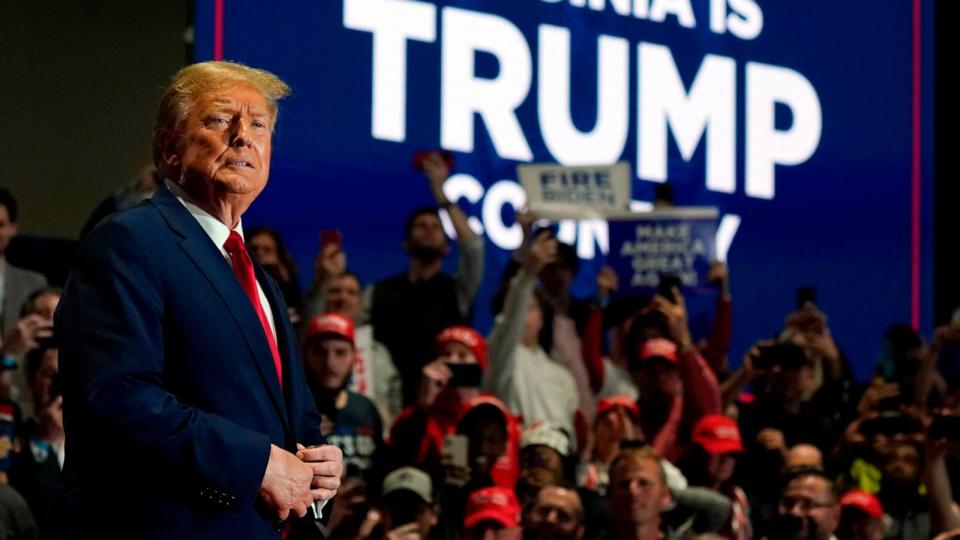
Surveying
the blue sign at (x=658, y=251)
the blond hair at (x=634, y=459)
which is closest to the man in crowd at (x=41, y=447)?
the blond hair at (x=634, y=459)

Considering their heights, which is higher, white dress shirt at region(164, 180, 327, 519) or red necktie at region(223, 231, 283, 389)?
white dress shirt at region(164, 180, 327, 519)

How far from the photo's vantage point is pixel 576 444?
19.7ft

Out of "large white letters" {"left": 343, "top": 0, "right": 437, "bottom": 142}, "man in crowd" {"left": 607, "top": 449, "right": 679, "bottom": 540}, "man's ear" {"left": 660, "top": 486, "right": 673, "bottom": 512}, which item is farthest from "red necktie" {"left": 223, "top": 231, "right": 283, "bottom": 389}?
"large white letters" {"left": 343, "top": 0, "right": 437, "bottom": 142}

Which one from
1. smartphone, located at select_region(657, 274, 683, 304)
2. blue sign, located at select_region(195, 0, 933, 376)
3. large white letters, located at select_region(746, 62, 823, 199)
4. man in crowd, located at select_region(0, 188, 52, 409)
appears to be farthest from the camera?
large white letters, located at select_region(746, 62, 823, 199)

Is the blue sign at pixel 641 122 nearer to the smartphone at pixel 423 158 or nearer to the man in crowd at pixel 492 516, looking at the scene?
the smartphone at pixel 423 158

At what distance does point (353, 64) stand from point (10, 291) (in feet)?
6.34

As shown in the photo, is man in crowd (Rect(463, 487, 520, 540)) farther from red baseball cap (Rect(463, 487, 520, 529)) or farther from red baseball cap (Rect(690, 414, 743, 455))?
red baseball cap (Rect(690, 414, 743, 455))

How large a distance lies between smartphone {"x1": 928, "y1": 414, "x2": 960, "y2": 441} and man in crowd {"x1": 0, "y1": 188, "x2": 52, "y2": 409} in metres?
2.82

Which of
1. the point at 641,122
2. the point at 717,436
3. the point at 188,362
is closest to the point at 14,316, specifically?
Result: the point at 717,436

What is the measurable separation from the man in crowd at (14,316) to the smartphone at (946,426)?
111 inches

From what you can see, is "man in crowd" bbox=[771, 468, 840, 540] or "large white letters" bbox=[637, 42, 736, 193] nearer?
"man in crowd" bbox=[771, 468, 840, 540]

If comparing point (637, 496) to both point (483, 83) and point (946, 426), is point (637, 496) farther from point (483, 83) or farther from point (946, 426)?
point (483, 83)

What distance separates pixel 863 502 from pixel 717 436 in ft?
1.65

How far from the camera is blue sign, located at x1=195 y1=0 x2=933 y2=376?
6.86m
